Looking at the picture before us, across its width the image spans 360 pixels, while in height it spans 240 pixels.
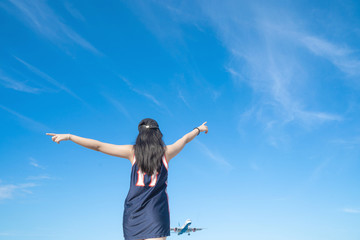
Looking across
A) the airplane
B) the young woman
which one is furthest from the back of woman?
the airplane

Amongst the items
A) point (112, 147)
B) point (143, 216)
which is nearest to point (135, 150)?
point (112, 147)

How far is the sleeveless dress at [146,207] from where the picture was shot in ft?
12.3

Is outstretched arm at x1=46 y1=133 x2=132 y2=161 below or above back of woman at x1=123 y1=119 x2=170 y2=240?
above

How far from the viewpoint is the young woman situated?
12.4ft

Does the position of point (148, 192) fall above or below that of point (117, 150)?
below

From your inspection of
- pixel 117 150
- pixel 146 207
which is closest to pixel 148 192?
pixel 146 207

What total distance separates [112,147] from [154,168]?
63 cm

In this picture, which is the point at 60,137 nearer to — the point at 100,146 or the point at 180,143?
the point at 100,146

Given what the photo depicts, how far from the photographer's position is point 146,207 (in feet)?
12.6

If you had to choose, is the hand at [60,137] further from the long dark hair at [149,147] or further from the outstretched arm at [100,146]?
the long dark hair at [149,147]

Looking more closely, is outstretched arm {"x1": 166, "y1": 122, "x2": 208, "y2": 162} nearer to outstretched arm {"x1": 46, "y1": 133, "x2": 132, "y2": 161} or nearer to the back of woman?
the back of woman

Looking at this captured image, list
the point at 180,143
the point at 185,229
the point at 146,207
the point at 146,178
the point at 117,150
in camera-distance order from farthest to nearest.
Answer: the point at 185,229 < the point at 180,143 < the point at 117,150 < the point at 146,178 < the point at 146,207

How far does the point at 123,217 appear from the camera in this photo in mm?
3996

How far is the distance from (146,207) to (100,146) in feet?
3.29
